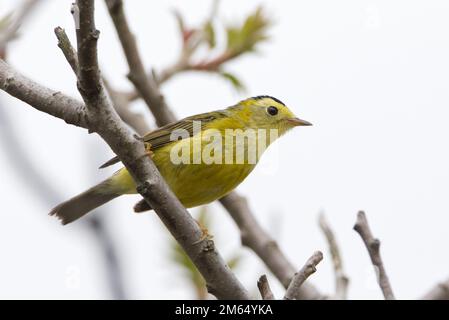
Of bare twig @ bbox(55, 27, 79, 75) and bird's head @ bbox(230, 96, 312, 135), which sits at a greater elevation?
bare twig @ bbox(55, 27, 79, 75)

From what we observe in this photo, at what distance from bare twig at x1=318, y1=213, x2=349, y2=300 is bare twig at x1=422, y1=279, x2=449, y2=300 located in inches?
17.1

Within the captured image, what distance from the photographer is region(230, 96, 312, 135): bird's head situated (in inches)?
237

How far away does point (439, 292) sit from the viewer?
3.96 m

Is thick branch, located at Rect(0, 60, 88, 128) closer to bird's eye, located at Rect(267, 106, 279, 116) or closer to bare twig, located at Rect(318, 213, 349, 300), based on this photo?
bare twig, located at Rect(318, 213, 349, 300)

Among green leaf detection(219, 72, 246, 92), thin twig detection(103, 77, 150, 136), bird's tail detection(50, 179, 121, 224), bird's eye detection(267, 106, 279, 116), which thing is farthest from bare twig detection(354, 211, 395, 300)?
bird's eye detection(267, 106, 279, 116)

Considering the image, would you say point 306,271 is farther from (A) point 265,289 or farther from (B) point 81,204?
(B) point 81,204

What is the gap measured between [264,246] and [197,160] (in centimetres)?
74

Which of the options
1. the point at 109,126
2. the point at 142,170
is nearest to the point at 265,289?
the point at 142,170

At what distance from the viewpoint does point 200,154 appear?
5.03 m

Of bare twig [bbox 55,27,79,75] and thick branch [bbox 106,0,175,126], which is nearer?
bare twig [bbox 55,27,79,75]

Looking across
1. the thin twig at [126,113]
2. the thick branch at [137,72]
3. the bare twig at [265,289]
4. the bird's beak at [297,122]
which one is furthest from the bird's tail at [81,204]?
the bare twig at [265,289]

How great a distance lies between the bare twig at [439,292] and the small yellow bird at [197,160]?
5.36 feet

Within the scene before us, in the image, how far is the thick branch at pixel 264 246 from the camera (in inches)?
185

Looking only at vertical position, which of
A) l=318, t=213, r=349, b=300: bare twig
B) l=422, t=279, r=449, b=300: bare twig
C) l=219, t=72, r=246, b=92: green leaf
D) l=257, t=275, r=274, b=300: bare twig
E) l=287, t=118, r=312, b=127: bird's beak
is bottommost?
l=422, t=279, r=449, b=300: bare twig
